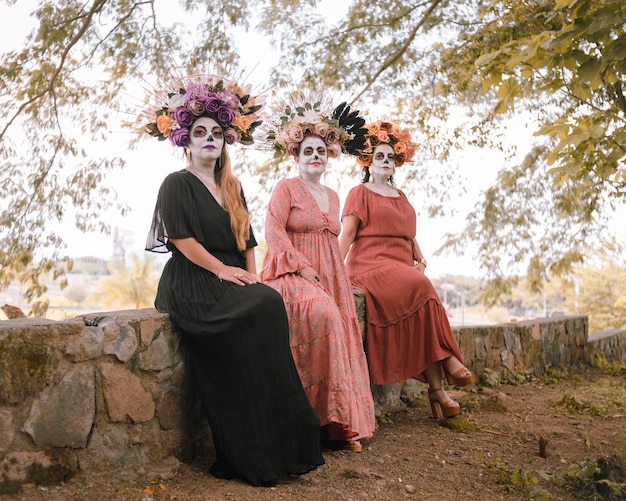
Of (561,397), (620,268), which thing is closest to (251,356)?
(561,397)

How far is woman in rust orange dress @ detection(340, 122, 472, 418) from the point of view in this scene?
162 inches

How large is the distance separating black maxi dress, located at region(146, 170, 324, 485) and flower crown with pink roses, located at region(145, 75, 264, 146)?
32cm

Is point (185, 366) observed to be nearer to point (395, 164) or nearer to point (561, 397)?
point (395, 164)

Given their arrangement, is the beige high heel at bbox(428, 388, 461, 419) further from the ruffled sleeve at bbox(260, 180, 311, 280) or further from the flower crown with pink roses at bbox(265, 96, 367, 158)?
the flower crown with pink roses at bbox(265, 96, 367, 158)

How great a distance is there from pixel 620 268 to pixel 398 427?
46.5 ft

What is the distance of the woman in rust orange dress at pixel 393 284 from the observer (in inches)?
162

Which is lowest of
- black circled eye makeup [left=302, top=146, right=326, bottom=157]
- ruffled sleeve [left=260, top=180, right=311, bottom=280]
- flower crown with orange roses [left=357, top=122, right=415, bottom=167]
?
ruffled sleeve [left=260, top=180, right=311, bottom=280]

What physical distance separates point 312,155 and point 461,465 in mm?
1783

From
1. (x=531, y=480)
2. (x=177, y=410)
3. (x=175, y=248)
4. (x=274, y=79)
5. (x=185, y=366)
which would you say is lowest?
(x=531, y=480)

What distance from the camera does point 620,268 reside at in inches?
653

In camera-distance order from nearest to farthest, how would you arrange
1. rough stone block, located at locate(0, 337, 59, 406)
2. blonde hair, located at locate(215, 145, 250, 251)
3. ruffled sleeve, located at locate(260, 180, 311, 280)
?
1. rough stone block, located at locate(0, 337, 59, 406)
2. blonde hair, located at locate(215, 145, 250, 251)
3. ruffled sleeve, located at locate(260, 180, 311, 280)

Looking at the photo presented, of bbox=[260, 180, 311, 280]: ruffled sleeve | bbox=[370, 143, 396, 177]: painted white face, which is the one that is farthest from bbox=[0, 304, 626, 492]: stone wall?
bbox=[370, 143, 396, 177]: painted white face

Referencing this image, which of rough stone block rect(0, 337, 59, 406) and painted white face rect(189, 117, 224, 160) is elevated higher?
painted white face rect(189, 117, 224, 160)

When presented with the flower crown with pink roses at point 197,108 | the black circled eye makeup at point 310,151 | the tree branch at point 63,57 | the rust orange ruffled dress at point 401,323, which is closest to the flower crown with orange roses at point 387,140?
the black circled eye makeup at point 310,151
